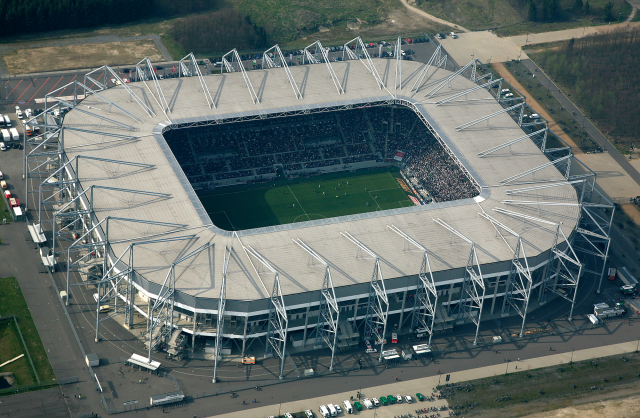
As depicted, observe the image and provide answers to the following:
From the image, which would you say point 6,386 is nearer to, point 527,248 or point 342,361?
point 342,361

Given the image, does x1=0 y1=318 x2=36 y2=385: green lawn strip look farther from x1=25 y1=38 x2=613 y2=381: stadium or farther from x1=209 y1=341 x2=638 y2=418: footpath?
x1=209 y1=341 x2=638 y2=418: footpath

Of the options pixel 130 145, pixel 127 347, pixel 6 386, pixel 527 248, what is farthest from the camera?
pixel 130 145

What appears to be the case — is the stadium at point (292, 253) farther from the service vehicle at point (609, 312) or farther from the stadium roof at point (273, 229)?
the service vehicle at point (609, 312)

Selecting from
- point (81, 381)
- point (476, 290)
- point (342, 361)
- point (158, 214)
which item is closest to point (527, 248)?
point (476, 290)

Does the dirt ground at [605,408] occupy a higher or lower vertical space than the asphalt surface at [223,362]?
lower

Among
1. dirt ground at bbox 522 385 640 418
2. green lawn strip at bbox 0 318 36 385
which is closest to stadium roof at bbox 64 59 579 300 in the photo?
green lawn strip at bbox 0 318 36 385

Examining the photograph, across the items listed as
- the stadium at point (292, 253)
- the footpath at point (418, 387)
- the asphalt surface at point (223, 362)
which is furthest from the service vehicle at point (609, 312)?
the footpath at point (418, 387)
